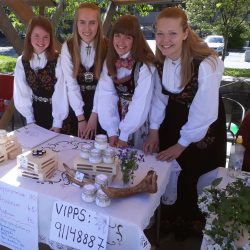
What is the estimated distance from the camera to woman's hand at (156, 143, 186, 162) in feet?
6.19

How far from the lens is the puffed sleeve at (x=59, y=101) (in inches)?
96.3

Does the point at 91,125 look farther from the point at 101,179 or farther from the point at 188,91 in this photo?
the point at 101,179

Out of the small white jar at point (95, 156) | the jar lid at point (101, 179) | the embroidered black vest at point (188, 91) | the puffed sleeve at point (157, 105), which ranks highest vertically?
the embroidered black vest at point (188, 91)

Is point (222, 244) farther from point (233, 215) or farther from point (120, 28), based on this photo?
point (120, 28)

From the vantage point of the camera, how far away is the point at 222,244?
3.77 ft

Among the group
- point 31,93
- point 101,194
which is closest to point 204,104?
point 101,194

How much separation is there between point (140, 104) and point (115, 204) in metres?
0.81

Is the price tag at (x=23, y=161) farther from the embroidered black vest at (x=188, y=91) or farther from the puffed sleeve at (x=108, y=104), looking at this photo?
the embroidered black vest at (x=188, y=91)

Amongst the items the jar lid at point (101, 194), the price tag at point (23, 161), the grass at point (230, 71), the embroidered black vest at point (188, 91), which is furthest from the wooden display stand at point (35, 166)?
the grass at point (230, 71)

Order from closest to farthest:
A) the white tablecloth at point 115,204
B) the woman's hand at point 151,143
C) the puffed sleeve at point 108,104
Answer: the white tablecloth at point 115,204 → the woman's hand at point 151,143 → the puffed sleeve at point 108,104

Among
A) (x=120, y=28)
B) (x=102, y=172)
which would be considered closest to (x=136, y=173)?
(x=102, y=172)

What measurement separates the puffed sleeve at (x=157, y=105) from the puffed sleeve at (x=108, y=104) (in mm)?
269

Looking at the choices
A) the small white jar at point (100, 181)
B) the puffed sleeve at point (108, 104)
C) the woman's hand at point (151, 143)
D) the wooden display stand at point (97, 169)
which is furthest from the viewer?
the puffed sleeve at point (108, 104)

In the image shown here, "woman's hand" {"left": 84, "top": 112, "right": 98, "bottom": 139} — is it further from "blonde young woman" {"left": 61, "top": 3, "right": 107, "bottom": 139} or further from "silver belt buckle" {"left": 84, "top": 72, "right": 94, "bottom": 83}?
"silver belt buckle" {"left": 84, "top": 72, "right": 94, "bottom": 83}
